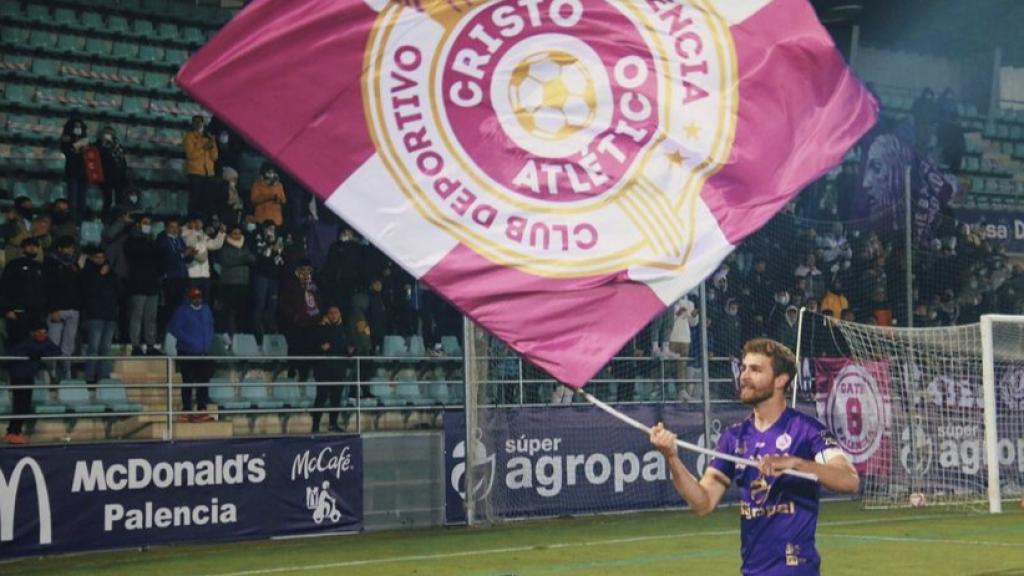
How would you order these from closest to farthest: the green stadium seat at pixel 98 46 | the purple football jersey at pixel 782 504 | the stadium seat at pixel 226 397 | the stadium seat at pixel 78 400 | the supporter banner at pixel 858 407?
the purple football jersey at pixel 782 504, the stadium seat at pixel 78 400, the stadium seat at pixel 226 397, the supporter banner at pixel 858 407, the green stadium seat at pixel 98 46

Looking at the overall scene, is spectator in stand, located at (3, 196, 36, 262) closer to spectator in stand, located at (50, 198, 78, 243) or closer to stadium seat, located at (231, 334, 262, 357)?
spectator in stand, located at (50, 198, 78, 243)

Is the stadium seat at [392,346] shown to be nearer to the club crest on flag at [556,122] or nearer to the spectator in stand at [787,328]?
the spectator in stand at [787,328]

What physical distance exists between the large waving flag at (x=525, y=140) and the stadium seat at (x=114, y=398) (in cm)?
1316

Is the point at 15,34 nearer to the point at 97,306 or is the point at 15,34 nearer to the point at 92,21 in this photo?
the point at 92,21

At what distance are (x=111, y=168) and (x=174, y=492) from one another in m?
5.76

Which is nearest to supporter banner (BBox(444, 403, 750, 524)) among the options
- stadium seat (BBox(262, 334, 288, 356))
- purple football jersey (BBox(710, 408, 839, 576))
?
stadium seat (BBox(262, 334, 288, 356))

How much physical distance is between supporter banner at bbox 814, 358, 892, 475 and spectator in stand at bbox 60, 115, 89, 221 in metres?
10.9

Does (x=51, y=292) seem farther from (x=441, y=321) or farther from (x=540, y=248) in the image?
(x=540, y=248)

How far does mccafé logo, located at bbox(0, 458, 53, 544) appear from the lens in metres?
17.3

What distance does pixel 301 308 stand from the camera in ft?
70.6

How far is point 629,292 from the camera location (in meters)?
7.53

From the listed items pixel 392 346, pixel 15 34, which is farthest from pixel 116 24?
pixel 392 346

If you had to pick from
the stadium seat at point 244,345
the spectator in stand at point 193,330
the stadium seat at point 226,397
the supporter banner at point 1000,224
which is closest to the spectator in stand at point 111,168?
the stadium seat at point 244,345

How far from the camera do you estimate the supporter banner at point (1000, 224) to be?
114 feet
